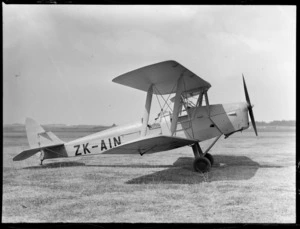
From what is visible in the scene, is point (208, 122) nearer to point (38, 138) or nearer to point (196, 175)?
point (196, 175)

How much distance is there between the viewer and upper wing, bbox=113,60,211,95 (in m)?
5.97

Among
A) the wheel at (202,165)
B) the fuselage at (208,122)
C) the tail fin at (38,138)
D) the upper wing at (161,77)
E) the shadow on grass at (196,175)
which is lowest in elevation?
the shadow on grass at (196,175)

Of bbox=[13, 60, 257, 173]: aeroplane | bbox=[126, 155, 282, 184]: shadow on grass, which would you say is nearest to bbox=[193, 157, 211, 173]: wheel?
bbox=[13, 60, 257, 173]: aeroplane

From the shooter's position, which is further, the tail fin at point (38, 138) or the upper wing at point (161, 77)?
the tail fin at point (38, 138)

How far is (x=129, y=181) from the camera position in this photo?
6211 millimetres

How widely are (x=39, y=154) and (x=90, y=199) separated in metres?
4.65

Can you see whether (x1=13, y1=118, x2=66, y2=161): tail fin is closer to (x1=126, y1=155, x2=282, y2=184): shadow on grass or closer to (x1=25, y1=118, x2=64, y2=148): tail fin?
(x1=25, y1=118, x2=64, y2=148): tail fin

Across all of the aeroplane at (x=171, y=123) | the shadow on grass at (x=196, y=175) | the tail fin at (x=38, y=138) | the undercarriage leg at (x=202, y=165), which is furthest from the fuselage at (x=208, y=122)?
the tail fin at (x=38, y=138)

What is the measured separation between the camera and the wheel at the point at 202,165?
6887 millimetres

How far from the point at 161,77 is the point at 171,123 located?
49.3 inches

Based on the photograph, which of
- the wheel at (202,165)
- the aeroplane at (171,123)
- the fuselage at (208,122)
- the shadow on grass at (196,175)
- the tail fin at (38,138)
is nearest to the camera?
the shadow on grass at (196,175)

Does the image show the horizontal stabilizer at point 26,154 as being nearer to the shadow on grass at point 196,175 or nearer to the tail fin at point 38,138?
the tail fin at point 38,138

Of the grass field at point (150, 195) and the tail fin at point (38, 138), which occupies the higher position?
the tail fin at point (38, 138)

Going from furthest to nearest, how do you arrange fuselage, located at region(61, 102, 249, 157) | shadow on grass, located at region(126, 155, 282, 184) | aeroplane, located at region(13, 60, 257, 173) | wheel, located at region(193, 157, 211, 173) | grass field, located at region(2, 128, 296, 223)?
fuselage, located at region(61, 102, 249, 157) → wheel, located at region(193, 157, 211, 173) → aeroplane, located at region(13, 60, 257, 173) → shadow on grass, located at region(126, 155, 282, 184) → grass field, located at region(2, 128, 296, 223)
